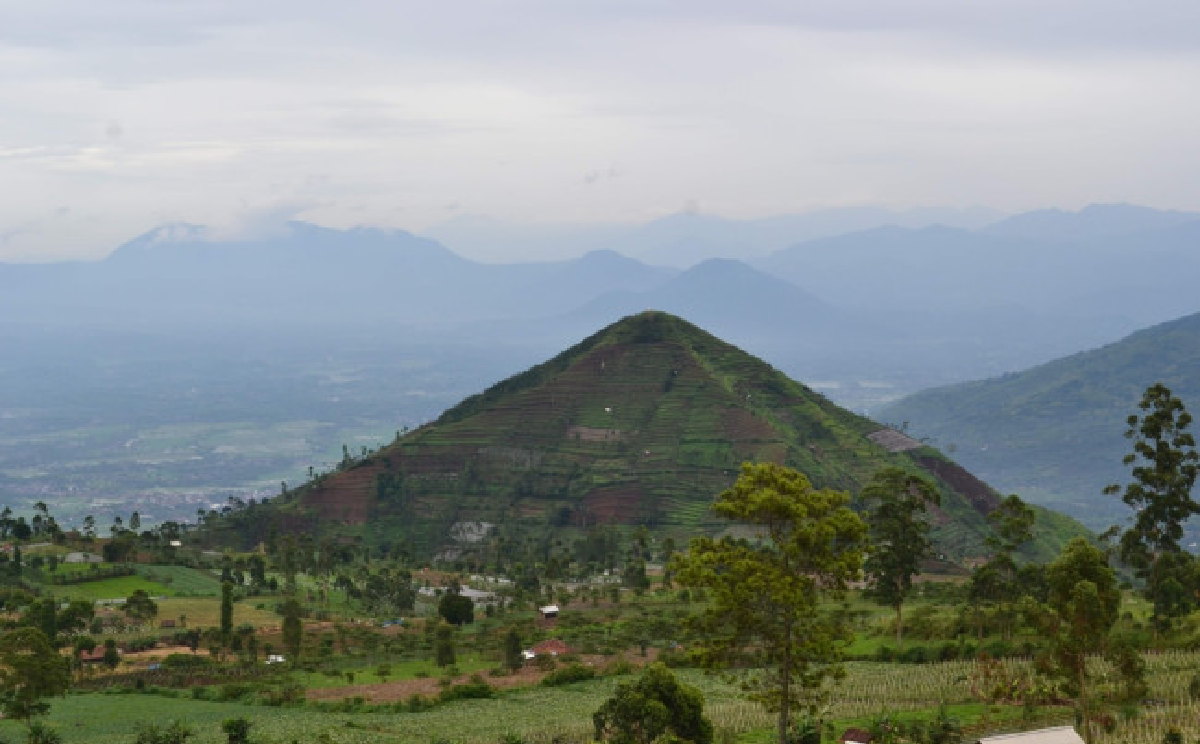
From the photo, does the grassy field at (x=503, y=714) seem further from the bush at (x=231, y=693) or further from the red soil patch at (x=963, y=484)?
the red soil patch at (x=963, y=484)

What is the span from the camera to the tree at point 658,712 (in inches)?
1662

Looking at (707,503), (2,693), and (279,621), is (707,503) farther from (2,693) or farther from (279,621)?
(2,693)

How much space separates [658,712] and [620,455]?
124035 mm

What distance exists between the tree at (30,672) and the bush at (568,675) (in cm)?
2594

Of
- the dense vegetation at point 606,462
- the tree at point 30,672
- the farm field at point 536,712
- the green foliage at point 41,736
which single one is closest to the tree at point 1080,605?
the farm field at point 536,712

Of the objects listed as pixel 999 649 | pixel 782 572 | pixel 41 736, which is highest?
pixel 782 572

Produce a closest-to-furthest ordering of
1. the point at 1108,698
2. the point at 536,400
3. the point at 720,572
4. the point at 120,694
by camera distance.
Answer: the point at 720,572 → the point at 1108,698 → the point at 120,694 → the point at 536,400

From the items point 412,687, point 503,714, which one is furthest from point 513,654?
point 503,714

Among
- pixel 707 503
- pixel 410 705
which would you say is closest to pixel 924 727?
pixel 410 705

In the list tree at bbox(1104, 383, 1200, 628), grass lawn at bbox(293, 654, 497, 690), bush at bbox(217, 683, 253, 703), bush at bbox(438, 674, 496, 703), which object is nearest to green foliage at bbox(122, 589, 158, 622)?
grass lawn at bbox(293, 654, 497, 690)

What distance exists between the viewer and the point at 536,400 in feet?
591

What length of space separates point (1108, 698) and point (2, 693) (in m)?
53.5

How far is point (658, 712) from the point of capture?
4197cm

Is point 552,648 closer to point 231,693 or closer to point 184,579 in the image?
point 231,693
